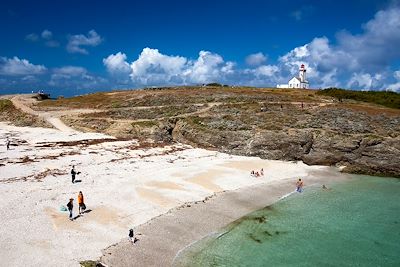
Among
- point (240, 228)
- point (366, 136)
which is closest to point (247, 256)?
point (240, 228)

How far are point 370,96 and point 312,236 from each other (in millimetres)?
84540

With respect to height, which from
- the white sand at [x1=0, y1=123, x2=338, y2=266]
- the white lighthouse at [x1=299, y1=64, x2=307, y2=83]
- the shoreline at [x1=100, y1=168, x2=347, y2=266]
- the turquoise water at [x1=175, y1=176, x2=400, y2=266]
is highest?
the white lighthouse at [x1=299, y1=64, x2=307, y2=83]

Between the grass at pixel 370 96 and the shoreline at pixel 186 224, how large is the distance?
61.6 m

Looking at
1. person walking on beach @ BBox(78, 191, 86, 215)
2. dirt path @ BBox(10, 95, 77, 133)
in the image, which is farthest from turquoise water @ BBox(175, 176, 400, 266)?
dirt path @ BBox(10, 95, 77, 133)

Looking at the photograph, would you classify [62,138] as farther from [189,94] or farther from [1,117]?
[189,94]

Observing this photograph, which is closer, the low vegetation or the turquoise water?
the turquoise water

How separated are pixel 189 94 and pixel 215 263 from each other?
3203 inches

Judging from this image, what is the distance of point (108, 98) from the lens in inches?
4387

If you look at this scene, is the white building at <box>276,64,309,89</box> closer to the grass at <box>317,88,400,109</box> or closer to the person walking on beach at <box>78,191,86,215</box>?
the grass at <box>317,88,400,109</box>

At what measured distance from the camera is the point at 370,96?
108 metres

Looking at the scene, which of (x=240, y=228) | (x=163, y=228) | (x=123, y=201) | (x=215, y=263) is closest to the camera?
(x=215, y=263)

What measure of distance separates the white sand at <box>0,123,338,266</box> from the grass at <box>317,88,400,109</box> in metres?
48.4

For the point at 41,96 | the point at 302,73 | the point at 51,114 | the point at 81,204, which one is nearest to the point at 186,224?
the point at 81,204

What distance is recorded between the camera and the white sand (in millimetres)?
27812
